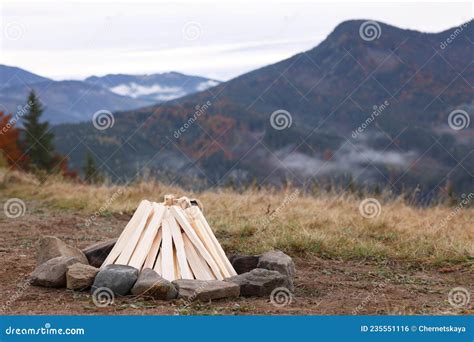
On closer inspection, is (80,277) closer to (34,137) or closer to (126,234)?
(126,234)

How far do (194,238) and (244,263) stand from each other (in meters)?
0.74

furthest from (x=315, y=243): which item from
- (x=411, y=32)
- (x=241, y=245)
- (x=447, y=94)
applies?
(x=411, y=32)

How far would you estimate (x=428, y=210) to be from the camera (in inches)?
430

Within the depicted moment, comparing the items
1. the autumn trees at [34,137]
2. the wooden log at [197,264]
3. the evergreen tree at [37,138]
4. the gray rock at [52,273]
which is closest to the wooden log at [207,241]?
the wooden log at [197,264]

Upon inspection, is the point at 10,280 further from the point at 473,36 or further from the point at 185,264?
the point at 473,36

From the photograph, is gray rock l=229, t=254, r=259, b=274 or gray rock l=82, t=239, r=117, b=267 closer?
gray rock l=229, t=254, r=259, b=274

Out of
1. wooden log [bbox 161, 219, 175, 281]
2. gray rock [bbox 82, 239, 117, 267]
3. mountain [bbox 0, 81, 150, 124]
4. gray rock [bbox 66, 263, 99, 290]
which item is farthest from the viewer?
mountain [bbox 0, 81, 150, 124]

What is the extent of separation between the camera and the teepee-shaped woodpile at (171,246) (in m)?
6.17

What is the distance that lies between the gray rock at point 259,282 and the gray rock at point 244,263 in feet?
2.23

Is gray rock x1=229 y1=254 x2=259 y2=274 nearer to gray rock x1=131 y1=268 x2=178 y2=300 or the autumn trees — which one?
gray rock x1=131 y1=268 x2=178 y2=300

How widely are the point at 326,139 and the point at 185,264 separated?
1957 inches

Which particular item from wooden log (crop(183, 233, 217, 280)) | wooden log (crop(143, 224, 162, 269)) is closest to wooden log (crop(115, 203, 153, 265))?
wooden log (crop(143, 224, 162, 269))

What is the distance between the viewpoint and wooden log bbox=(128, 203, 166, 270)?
6.15 metres

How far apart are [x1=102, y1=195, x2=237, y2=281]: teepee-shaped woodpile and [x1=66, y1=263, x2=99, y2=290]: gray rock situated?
12.2 inches
